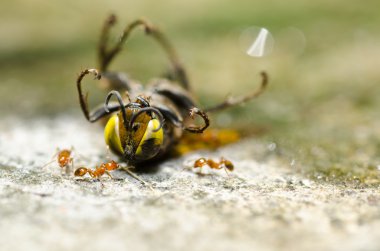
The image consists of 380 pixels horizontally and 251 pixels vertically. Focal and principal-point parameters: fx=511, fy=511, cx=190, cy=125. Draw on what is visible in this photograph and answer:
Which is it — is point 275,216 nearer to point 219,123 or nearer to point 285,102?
point 219,123

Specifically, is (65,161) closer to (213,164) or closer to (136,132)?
(136,132)

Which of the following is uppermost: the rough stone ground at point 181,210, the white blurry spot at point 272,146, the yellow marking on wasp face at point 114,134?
the white blurry spot at point 272,146

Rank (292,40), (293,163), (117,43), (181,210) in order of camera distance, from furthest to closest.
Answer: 1. (292,40)
2. (117,43)
3. (293,163)
4. (181,210)

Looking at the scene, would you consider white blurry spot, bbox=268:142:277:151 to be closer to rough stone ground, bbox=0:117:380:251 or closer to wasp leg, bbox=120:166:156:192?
rough stone ground, bbox=0:117:380:251

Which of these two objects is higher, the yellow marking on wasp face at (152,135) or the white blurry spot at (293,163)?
the white blurry spot at (293,163)

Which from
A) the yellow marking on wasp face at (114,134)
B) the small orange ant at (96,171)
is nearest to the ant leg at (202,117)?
the yellow marking on wasp face at (114,134)

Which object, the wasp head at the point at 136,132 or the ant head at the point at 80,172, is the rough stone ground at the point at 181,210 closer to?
the ant head at the point at 80,172

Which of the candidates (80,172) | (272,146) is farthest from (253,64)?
(80,172)
